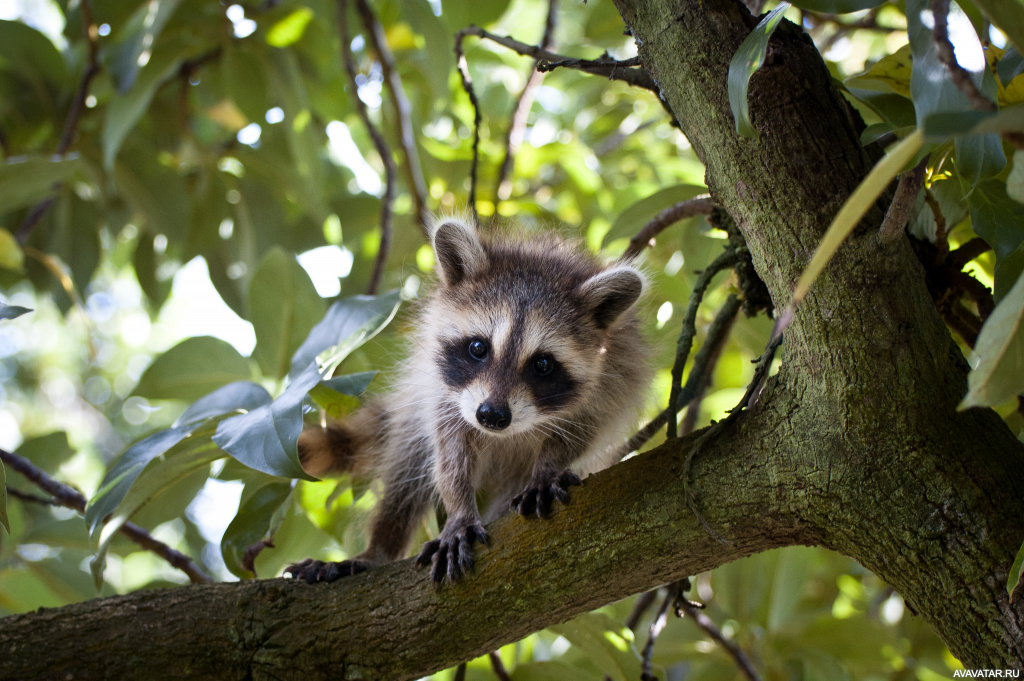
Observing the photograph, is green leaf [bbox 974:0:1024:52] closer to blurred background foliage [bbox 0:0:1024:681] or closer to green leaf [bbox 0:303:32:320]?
blurred background foliage [bbox 0:0:1024:681]

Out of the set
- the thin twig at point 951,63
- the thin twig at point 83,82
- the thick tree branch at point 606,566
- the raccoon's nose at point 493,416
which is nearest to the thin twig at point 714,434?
the thick tree branch at point 606,566

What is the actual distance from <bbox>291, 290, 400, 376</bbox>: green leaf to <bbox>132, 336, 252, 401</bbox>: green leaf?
0.66m

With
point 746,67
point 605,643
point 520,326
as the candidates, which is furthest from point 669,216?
point 605,643

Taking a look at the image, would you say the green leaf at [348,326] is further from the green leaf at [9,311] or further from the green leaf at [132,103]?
the green leaf at [132,103]

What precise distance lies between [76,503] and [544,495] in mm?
1511

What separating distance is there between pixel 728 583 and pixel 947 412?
1.97 m

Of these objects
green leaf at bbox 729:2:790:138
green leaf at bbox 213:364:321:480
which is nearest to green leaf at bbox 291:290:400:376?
green leaf at bbox 213:364:321:480

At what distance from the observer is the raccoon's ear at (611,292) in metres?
2.65

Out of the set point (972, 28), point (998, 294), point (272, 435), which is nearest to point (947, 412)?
point (998, 294)

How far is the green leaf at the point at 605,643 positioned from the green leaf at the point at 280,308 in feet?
4.26

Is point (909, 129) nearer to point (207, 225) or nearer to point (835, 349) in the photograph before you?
point (835, 349)

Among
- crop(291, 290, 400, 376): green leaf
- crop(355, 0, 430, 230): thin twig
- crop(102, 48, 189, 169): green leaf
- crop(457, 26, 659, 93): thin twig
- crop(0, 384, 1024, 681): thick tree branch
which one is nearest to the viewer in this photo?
crop(0, 384, 1024, 681): thick tree branch

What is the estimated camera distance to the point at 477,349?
9.05 ft

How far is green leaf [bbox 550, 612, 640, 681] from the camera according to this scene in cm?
223
